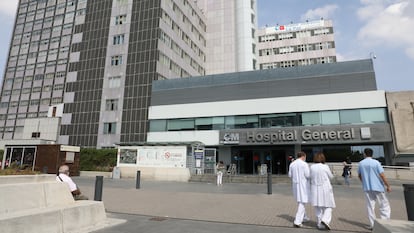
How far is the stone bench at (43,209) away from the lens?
488cm

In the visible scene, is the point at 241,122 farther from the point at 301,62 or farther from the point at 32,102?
the point at 32,102

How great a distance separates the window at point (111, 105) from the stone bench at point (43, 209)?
3420 cm

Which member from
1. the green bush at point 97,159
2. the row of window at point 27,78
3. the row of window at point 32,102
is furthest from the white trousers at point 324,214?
the row of window at point 27,78

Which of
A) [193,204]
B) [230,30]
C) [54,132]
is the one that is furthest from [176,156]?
[230,30]

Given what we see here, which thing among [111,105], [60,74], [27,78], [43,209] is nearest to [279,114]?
[111,105]

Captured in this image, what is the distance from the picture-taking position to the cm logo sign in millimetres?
30297

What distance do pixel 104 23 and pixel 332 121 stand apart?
124 feet

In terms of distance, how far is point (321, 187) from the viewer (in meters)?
6.50

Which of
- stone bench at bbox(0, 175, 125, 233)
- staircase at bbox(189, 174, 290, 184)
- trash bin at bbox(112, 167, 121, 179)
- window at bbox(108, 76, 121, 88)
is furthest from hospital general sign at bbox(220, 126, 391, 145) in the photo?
stone bench at bbox(0, 175, 125, 233)

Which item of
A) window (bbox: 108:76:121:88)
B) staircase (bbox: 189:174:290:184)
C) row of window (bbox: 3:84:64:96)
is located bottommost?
staircase (bbox: 189:174:290:184)

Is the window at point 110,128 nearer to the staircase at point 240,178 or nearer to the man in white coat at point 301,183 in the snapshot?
the staircase at point 240,178

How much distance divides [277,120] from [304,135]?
11.1 ft

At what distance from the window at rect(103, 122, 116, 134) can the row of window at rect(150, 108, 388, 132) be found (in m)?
6.64

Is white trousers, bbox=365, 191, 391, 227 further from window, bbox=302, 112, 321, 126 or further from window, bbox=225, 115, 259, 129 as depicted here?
window, bbox=225, 115, 259, 129
